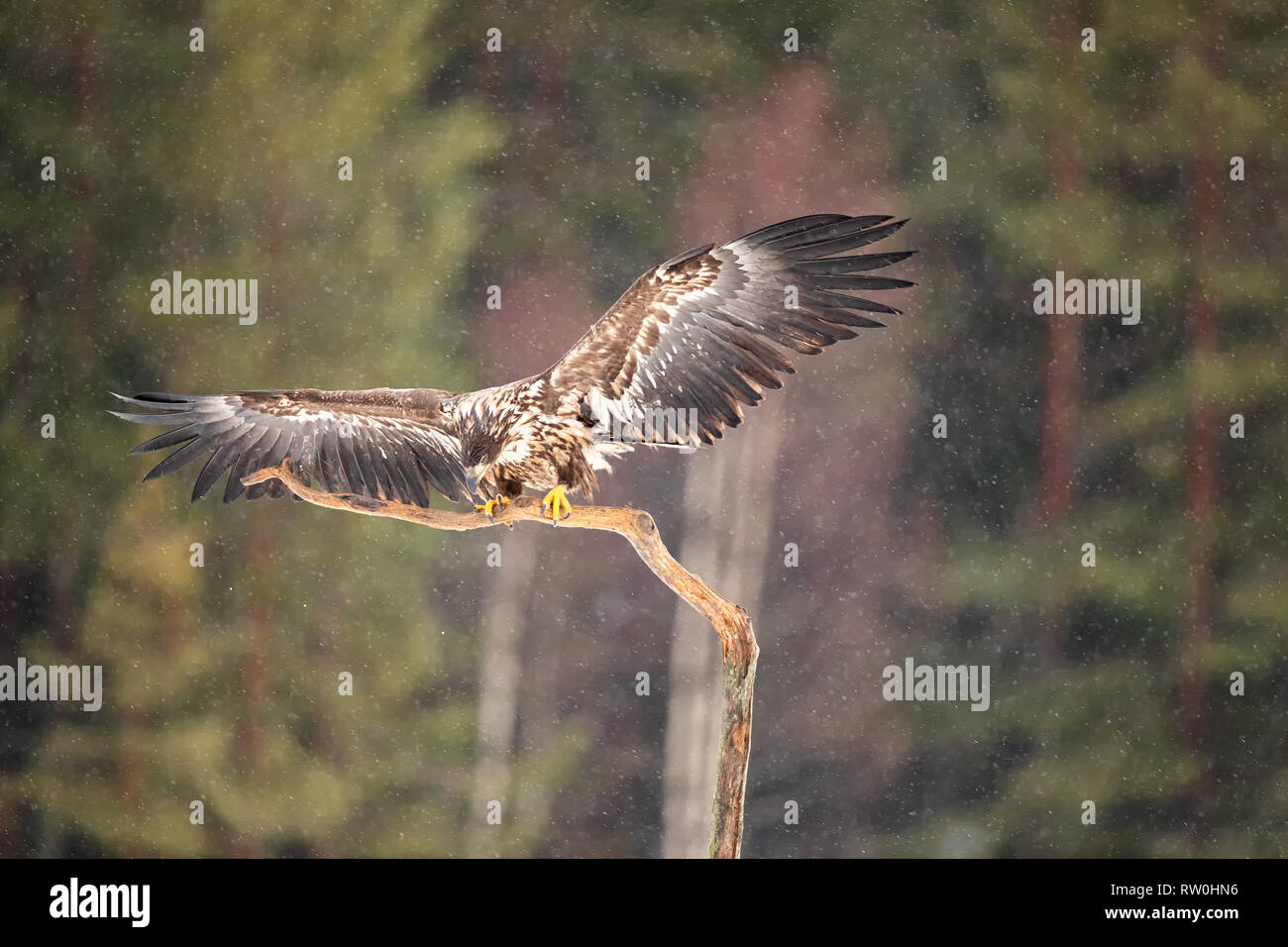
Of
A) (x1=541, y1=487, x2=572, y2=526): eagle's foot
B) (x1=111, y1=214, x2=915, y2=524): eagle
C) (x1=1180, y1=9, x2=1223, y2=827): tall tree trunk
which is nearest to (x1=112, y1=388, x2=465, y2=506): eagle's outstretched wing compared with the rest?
(x1=111, y1=214, x2=915, y2=524): eagle

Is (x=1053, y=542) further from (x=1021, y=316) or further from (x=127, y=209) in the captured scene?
(x=127, y=209)

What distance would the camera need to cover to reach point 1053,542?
5363 millimetres

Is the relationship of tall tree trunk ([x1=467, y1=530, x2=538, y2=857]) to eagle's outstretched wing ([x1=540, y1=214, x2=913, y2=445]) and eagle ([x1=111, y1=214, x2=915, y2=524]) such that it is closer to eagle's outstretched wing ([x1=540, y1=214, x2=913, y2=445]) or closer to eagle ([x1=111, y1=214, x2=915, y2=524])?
eagle ([x1=111, y1=214, x2=915, y2=524])

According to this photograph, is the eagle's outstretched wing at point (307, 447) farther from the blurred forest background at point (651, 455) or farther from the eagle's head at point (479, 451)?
the blurred forest background at point (651, 455)

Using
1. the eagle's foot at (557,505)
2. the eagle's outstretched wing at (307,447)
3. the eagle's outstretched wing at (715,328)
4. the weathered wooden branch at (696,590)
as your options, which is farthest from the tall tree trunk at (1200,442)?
the eagle's outstretched wing at (307,447)

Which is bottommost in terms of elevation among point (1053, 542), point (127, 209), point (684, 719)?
point (684, 719)

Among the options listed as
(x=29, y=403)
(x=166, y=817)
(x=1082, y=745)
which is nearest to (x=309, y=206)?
(x=29, y=403)

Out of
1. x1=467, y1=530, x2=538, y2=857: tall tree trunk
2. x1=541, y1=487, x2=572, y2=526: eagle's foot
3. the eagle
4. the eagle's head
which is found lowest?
x1=467, y1=530, x2=538, y2=857: tall tree trunk

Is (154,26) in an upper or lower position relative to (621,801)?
upper

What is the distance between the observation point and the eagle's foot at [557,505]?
371cm

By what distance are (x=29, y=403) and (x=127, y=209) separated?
2.81ft

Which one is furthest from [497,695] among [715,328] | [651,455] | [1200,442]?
[1200,442]

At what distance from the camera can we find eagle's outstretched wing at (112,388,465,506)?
412 cm

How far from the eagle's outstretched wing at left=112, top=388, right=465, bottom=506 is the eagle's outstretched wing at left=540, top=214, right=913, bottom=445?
60 centimetres
